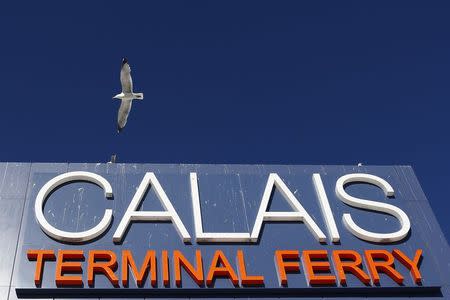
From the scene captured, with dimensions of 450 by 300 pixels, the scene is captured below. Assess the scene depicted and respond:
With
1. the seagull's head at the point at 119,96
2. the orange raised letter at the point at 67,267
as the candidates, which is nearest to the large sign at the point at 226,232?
the orange raised letter at the point at 67,267

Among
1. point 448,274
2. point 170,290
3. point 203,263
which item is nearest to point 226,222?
point 203,263

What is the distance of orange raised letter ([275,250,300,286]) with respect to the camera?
15989 mm

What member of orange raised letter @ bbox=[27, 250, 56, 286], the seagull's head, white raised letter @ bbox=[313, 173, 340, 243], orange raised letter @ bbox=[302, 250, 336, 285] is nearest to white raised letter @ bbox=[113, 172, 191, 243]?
orange raised letter @ bbox=[27, 250, 56, 286]

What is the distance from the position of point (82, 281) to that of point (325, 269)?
538cm

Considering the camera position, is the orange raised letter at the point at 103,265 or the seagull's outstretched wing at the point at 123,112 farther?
the seagull's outstretched wing at the point at 123,112

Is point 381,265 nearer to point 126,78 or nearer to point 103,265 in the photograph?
point 103,265

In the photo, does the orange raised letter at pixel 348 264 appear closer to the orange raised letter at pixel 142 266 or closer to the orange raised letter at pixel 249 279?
the orange raised letter at pixel 249 279

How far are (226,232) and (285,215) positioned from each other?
1.53m

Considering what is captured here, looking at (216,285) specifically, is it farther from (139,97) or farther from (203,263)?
(139,97)

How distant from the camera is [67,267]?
1572cm

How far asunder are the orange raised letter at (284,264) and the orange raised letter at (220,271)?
3.32ft

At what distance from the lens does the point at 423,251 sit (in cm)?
1725

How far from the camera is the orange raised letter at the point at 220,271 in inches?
622

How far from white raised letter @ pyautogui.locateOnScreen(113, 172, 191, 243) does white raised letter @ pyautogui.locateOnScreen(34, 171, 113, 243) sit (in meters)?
0.41
